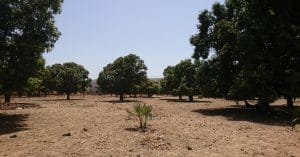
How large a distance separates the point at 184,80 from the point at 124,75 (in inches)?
360

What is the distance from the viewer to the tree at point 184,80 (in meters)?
54.8

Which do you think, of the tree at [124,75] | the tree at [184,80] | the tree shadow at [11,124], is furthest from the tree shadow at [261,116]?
the tree at [124,75]

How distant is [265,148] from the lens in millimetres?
15016

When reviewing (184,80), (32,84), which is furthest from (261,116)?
(184,80)

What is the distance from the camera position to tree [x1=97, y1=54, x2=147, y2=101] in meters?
57.2

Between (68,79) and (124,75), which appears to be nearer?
(124,75)

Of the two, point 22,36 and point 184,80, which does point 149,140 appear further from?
point 184,80

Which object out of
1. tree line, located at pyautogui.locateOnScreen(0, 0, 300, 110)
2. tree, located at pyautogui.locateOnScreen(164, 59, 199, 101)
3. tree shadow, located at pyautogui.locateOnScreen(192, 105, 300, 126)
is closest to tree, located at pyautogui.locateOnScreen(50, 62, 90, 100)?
tree, located at pyautogui.locateOnScreen(164, 59, 199, 101)

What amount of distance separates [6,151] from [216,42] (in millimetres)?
24004

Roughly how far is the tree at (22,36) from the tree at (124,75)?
31794 mm

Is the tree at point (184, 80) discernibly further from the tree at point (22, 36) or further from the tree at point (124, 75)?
the tree at point (22, 36)

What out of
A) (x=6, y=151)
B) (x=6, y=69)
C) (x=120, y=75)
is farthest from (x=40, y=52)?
(x=120, y=75)

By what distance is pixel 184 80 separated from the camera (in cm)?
5656

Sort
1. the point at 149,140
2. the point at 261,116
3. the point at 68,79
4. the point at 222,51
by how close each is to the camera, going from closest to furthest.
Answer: the point at 149,140 → the point at 261,116 → the point at 222,51 → the point at 68,79
